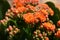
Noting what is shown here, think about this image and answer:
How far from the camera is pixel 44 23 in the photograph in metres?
0.72

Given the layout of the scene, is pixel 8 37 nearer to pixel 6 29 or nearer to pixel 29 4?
pixel 6 29

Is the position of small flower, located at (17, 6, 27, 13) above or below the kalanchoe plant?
above

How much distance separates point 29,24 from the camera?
72cm

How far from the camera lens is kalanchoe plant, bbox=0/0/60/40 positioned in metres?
0.71

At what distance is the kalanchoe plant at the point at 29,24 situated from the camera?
71 centimetres

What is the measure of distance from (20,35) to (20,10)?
93mm

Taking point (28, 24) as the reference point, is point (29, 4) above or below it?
above

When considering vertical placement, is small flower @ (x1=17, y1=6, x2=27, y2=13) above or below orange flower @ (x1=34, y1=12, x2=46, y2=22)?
above

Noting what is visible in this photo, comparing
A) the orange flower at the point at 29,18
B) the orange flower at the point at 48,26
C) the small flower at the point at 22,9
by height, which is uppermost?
the small flower at the point at 22,9

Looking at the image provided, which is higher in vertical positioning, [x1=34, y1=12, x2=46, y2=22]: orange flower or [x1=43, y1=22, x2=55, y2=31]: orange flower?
[x1=34, y1=12, x2=46, y2=22]: orange flower

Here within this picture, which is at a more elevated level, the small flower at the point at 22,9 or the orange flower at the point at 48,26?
the small flower at the point at 22,9

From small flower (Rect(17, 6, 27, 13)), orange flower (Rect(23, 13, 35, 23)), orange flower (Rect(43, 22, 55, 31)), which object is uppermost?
small flower (Rect(17, 6, 27, 13))

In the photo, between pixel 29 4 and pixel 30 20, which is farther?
pixel 29 4

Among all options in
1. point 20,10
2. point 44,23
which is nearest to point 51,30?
point 44,23
